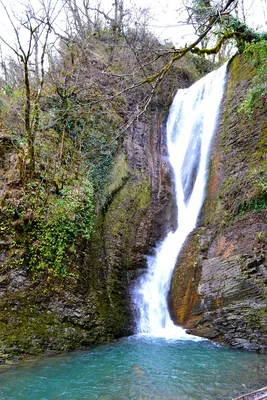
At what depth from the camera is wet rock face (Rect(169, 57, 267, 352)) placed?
702cm

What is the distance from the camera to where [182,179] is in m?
13.3

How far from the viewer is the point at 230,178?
33.3 ft

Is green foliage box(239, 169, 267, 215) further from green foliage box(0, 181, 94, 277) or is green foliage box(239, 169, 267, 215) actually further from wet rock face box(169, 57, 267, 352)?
green foliage box(0, 181, 94, 277)

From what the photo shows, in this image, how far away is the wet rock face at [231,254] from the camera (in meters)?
7.02

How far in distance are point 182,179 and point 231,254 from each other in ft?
18.6

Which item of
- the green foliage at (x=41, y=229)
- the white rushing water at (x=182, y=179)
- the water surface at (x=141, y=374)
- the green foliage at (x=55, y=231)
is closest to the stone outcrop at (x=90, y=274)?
the green foliage at (x=41, y=229)

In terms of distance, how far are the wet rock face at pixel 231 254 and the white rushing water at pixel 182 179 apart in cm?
44

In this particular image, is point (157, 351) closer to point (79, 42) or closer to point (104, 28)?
point (79, 42)

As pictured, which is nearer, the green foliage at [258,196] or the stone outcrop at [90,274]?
the stone outcrop at [90,274]

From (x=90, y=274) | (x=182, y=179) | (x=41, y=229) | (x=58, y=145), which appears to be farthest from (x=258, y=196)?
(x=58, y=145)

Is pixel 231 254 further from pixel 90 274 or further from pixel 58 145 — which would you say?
pixel 58 145

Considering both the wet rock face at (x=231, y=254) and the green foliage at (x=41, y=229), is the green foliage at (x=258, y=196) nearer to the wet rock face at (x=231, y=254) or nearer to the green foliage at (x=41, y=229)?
the wet rock face at (x=231, y=254)

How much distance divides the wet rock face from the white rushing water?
440mm

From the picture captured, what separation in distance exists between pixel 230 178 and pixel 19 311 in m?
7.48
